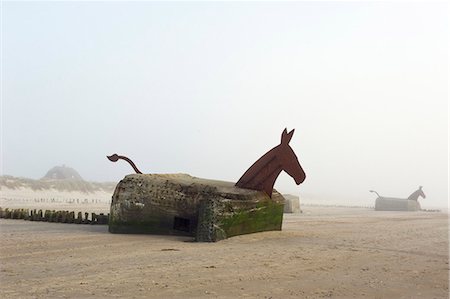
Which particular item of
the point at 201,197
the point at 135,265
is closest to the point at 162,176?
the point at 201,197

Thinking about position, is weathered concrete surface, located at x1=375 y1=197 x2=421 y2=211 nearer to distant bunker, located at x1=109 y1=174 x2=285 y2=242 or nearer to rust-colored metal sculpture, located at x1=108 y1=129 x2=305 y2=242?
rust-colored metal sculpture, located at x1=108 y1=129 x2=305 y2=242

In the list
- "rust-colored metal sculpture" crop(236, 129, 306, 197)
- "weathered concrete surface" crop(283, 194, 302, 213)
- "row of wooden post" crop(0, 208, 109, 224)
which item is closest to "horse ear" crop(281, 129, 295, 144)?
"rust-colored metal sculpture" crop(236, 129, 306, 197)

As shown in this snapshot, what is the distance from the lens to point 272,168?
1329 cm

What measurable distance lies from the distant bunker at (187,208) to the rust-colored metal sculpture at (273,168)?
36cm

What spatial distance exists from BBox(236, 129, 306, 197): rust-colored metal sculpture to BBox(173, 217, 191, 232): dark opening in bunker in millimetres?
2061

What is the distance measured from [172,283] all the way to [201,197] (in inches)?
230

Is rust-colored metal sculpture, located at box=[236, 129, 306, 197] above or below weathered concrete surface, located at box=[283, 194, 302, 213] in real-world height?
above

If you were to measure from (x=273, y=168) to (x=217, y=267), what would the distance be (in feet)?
19.2

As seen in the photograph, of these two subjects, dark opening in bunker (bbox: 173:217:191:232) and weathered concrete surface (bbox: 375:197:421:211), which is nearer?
dark opening in bunker (bbox: 173:217:191:232)

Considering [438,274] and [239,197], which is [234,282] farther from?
[239,197]

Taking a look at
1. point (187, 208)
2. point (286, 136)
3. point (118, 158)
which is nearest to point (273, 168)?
point (286, 136)

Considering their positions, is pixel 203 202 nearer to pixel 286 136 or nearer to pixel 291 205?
pixel 286 136

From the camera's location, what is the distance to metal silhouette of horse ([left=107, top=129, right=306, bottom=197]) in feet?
42.6

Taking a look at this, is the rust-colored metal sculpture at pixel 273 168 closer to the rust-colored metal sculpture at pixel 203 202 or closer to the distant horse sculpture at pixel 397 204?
the rust-colored metal sculpture at pixel 203 202
